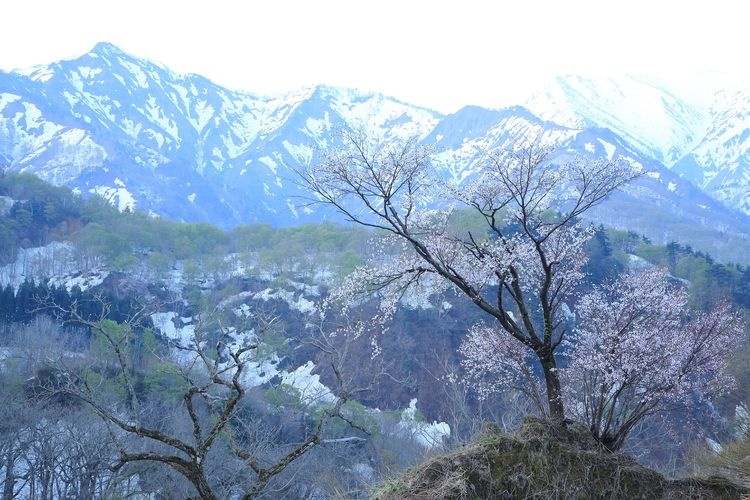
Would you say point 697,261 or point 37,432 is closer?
point 37,432

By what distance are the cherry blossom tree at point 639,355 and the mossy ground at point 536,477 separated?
0.73 meters

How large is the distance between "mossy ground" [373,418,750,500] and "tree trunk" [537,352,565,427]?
2.12 ft

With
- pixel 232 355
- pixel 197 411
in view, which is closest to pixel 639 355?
pixel 232 355

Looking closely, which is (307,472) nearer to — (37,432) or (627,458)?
(37,432)

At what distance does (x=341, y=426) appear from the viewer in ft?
100

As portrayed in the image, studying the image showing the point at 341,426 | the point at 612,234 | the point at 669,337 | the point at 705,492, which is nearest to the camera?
the point at 705,492

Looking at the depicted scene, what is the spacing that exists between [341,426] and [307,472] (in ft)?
22.2

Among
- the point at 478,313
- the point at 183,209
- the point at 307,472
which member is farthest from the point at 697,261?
the point at 183,209

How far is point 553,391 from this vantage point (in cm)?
791

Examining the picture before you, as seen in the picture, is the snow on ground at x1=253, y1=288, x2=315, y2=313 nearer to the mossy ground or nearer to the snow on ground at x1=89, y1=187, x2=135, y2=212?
the mossy ground

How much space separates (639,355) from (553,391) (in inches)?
46.0

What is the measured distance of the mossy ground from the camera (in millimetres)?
6176

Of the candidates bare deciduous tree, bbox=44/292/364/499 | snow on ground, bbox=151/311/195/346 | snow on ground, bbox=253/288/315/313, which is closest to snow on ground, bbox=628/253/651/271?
snow on ground, bbox=253/288/315/313

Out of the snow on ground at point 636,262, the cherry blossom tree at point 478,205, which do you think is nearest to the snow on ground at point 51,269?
the cherry blossom tree at point 478,205
